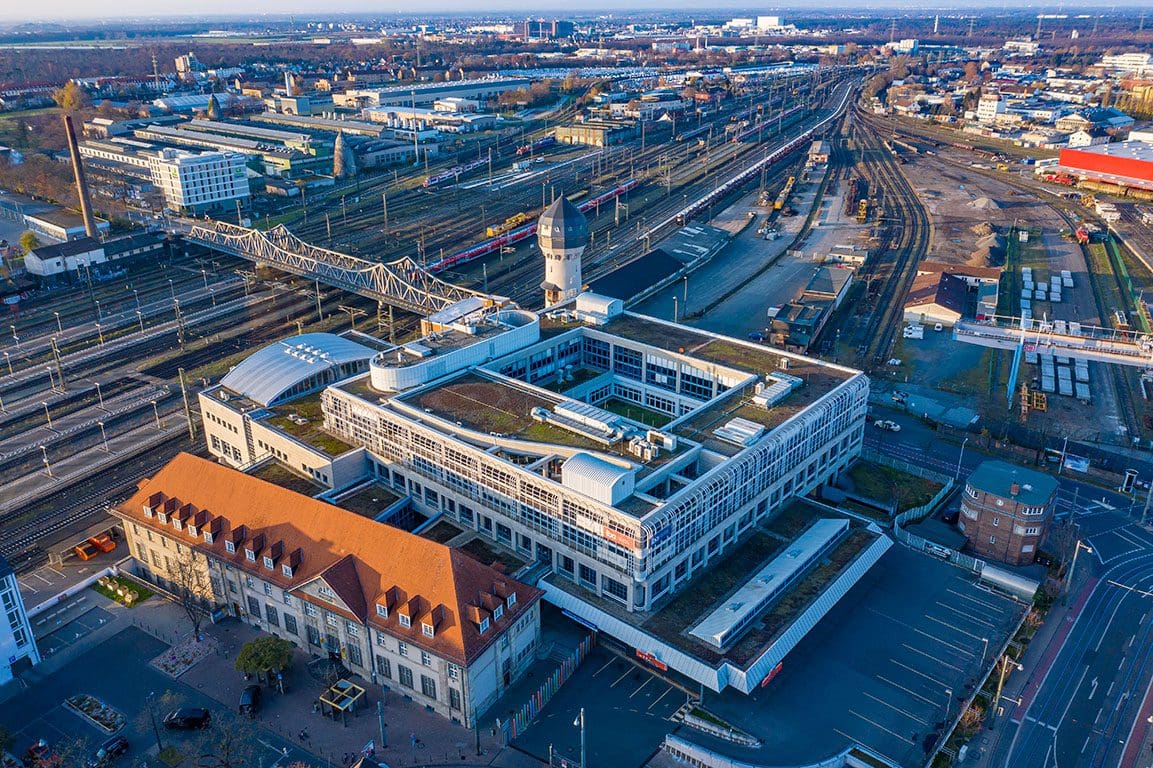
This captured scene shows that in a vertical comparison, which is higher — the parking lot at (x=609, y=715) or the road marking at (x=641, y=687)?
the road marking at (x=641, y=687)

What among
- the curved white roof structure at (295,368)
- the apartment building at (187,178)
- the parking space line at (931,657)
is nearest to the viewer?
the parking space line at (931,657)

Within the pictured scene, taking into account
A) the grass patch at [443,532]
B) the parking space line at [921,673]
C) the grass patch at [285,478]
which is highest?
the grass patch at [285,478]

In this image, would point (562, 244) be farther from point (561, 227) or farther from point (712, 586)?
point (712, 586)

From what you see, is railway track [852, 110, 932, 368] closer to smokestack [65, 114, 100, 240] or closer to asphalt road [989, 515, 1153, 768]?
asphalt road [989, 515, 1153, 768]

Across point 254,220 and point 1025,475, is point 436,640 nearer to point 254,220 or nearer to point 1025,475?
point 1025,475

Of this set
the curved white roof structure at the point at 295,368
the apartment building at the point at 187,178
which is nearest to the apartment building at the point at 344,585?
the curved white roof structure at the point at 295,368

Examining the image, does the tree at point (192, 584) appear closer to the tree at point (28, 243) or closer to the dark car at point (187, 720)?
the dark car at point (187, 720)

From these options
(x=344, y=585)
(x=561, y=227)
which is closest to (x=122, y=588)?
(x=344, y=585)

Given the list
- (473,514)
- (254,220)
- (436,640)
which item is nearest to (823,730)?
(436,640)
